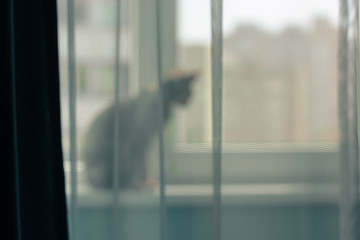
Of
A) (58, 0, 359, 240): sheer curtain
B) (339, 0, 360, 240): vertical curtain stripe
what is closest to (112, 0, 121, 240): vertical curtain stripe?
(58, 0, 359, 240): sheer curtain

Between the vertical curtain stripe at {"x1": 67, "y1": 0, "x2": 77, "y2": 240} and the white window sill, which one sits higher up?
the vertical curtain stripe at {"x1": 67, "y1": 0, "x2": 77, "y2": 240}

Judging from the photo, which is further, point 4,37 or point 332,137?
point 332,137

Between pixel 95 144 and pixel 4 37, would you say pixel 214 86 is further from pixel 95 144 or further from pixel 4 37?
pixel 4 37

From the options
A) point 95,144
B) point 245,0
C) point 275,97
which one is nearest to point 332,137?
point 275,97

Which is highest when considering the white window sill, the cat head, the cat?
the cat head

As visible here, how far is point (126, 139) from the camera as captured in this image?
105 cm

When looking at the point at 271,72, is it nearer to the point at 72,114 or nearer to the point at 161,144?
the point at 161,144

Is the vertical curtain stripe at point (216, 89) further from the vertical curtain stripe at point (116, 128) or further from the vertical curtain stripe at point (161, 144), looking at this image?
the vertical curtain stripe at point (116, 128)

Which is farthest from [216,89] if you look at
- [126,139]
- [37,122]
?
[37,122]

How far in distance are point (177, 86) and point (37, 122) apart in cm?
35

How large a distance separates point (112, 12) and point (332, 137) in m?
0.65

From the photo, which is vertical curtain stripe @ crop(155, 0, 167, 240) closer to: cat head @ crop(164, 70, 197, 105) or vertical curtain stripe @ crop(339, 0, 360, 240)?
cat head @ crop(164, 70, 197, 105)

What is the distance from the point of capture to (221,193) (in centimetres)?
105

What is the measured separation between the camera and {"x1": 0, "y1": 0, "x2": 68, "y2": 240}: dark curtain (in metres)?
0.97
